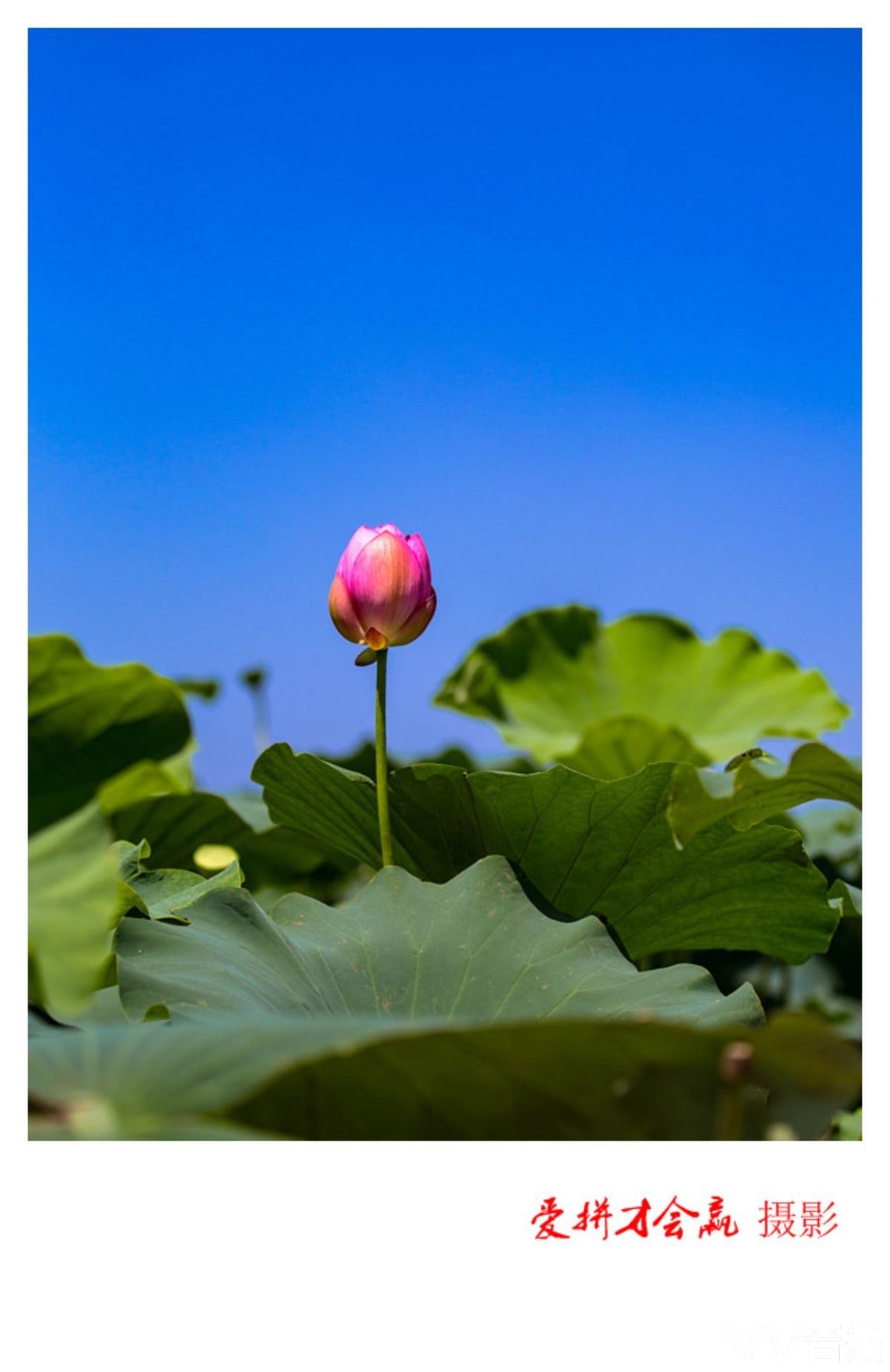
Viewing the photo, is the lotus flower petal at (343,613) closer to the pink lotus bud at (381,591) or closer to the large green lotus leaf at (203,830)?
the pink lotus bud at (381,591)

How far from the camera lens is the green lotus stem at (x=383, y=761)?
917mm

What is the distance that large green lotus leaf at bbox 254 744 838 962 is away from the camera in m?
0.94

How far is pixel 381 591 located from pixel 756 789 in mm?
327

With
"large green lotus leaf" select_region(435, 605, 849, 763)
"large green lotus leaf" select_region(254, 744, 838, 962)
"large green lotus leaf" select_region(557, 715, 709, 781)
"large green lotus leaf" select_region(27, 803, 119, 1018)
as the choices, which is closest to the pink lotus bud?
"large green lotus leaf" select_region(254, 744, 838, 962)

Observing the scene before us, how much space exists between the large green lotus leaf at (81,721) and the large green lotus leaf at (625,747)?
0.89 m

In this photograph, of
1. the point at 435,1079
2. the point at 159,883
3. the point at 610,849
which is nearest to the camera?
the point at 435,1079

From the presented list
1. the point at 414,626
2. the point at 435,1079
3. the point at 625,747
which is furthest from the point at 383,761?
the point at 625,747

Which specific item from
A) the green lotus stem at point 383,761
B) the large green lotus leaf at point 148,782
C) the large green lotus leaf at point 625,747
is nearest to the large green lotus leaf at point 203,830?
the large green lotus leaf at point 148,782

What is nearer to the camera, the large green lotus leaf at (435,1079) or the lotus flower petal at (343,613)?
the large green lotus leaf at (435,1079)

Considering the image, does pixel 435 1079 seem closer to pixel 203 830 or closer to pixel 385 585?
pixel 385 585

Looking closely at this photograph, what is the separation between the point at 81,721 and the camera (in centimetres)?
132

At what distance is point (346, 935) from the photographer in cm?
87
